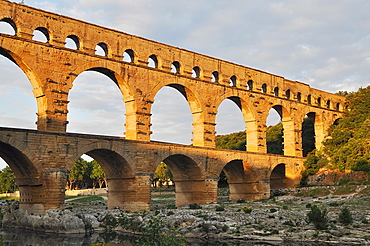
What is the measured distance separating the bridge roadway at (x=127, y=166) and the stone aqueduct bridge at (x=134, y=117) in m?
0.06

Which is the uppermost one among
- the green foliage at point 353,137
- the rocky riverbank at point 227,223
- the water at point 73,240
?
the green foliage at point 353,137

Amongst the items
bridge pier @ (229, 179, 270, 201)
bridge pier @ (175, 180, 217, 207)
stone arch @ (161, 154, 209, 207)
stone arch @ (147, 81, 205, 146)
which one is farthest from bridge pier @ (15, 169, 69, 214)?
bridge pier @ (229, 179, 270, 201)

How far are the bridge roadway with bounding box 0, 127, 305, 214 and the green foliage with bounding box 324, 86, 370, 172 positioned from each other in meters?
4.94

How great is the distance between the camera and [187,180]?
112ft

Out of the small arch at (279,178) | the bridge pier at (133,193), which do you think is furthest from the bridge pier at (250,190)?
the bridge pier at (133,193)

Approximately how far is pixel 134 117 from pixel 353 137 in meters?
24.4

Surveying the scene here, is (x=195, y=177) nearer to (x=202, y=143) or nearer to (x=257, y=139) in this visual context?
(x=202, y=143)

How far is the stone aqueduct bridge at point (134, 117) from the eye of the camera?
2553cm

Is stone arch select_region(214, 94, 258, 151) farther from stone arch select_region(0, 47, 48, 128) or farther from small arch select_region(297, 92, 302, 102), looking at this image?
stone arch select_region(0, 47, 48, 128)

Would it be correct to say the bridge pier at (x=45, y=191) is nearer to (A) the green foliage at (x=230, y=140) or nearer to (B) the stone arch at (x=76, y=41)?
(B) the stone arch at (x=76, y=41)

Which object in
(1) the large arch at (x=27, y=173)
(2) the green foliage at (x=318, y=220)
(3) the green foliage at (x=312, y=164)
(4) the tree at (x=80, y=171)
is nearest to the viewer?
(2) the green foliage at (x=318, y=220)

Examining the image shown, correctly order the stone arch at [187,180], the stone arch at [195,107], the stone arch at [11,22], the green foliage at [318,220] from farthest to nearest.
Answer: the stone arch at [195,107] → the stone arch at [187,180] → the stone arch at [11,22] → the green foliage at [318,220]

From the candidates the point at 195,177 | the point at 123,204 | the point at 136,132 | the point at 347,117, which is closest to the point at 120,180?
the point at 123,204

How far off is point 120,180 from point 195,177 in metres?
6.42
